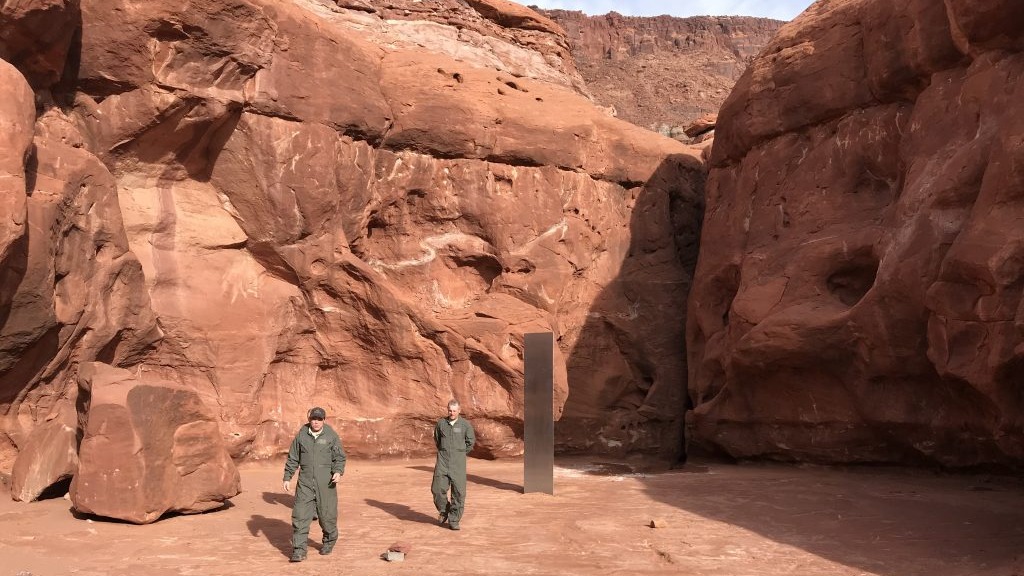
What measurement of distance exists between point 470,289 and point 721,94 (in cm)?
3897

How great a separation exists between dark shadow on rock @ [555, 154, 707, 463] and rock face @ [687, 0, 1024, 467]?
2.11 ft

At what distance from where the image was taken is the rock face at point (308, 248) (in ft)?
31.1

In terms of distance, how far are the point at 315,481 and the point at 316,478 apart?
3 cm

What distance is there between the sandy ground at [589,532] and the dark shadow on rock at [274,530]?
0.06 ft

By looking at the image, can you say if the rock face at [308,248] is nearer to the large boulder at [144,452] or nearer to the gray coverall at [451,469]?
the large boulder at [144,452]

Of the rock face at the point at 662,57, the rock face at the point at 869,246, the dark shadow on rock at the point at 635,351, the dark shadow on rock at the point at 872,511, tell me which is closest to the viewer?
the dark shadow on rock at the point at 872,511

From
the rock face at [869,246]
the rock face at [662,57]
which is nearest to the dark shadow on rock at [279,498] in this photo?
the rock face at [869,246]

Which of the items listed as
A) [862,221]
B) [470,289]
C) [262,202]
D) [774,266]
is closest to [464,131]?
[470,289]

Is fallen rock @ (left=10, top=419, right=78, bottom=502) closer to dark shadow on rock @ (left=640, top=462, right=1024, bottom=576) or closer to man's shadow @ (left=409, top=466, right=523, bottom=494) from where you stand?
man's shadow @ (left=409, top=466, right=523, bottom=494)

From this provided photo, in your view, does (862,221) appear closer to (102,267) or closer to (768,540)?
(768,540)

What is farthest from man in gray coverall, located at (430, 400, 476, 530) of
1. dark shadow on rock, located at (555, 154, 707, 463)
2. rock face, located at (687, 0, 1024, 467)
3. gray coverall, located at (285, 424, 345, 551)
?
dark shadow on rock, located at (555, 154, 707, 463)

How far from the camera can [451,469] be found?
8773 millimetres

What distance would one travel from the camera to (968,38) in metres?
10.0

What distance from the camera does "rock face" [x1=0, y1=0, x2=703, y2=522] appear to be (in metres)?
9.48
